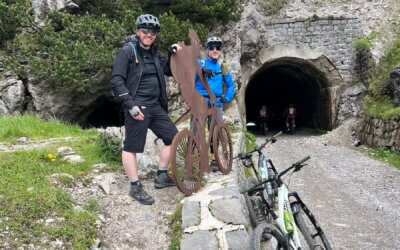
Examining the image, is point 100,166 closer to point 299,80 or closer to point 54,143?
point 54,143

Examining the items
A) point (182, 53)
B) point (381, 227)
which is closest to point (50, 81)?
point (182, 53)

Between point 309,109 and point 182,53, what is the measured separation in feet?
48.9

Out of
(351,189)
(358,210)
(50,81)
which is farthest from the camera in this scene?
(50,81)

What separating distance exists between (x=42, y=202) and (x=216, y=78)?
113 inches

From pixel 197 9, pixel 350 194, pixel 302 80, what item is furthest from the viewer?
pixel 302 80

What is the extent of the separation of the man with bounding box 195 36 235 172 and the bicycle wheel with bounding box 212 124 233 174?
5.7 inches

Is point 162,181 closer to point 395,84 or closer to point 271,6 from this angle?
point 395,84

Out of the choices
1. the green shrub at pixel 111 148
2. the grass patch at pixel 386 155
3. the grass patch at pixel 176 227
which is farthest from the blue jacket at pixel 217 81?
the grass patch at pixel 386 155

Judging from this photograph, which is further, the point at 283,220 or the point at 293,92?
the point at 293,92

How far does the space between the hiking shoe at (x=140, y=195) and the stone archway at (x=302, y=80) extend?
9.18 meters

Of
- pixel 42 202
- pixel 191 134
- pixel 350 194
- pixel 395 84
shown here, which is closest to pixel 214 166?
pixel 191 134

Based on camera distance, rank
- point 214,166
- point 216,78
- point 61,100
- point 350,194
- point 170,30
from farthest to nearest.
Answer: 1. point 61,100
2. point 170,30
3. point 350,194
4. point 216,78
5. point 214,166

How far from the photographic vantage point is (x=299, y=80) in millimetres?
19453

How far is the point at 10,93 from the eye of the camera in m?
10.9
